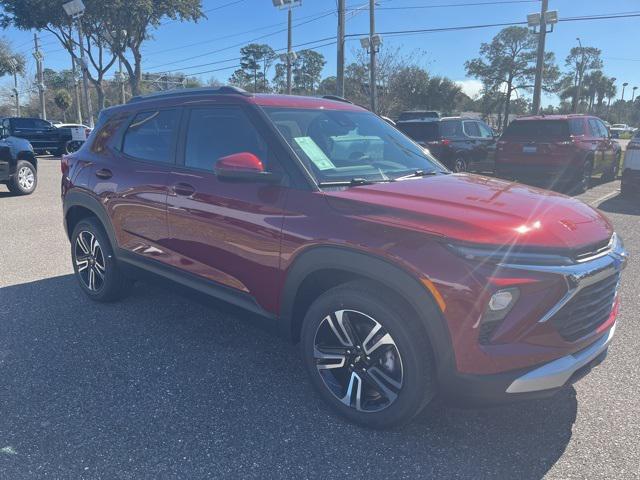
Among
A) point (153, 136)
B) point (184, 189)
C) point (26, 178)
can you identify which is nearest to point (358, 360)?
point (184, 189)

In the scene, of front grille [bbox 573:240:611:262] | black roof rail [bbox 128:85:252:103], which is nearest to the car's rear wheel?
black roof rail [bbox 128:85:252:103]

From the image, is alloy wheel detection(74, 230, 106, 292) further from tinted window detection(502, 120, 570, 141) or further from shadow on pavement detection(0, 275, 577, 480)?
tinted window detection(502, 120, 570, 141)

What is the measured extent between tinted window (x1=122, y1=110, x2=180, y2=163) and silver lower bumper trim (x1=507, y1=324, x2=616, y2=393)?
2754mm

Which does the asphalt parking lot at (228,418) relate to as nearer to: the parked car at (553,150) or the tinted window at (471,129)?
the parked car at (553,150)

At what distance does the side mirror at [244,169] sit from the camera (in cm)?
277

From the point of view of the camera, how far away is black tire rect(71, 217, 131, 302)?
4.31 meters

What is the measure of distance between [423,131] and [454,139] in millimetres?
847

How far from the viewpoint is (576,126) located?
425 inches

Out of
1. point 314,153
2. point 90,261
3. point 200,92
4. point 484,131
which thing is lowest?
point 90,261

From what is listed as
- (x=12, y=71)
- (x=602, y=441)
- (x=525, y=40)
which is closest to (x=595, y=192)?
(x=602, y=441)

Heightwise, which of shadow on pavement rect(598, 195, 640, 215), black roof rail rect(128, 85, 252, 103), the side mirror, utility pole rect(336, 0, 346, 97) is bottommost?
shadow on pavement rect(598, 195, 640, 215)

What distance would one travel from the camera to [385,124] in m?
3.99

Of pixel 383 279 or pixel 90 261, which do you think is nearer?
pixel 383 279

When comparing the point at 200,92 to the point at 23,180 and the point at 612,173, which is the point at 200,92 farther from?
the point at 612,173
